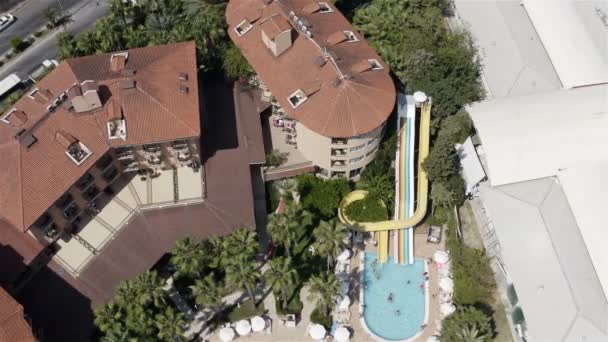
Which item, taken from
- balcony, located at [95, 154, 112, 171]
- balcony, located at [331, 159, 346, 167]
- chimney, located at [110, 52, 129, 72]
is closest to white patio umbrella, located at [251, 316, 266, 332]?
balcony, located at [331, 159, 346, 167]

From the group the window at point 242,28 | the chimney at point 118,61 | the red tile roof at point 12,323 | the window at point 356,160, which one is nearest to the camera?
the red tile roof at point 12,323

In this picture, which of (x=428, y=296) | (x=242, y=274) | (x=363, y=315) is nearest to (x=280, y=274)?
(x=242, y=274)

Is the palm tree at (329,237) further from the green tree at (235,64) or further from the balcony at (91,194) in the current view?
the green tree at (235,64)

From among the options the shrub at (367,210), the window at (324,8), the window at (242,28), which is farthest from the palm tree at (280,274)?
the window at (324,8)

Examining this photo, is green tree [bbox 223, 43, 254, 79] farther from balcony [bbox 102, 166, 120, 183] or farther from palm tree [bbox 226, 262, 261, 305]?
palm tree [bbox 226, 262, 261, 305]

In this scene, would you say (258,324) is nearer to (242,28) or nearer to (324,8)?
(242,28)

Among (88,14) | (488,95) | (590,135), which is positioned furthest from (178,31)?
(590,135)
